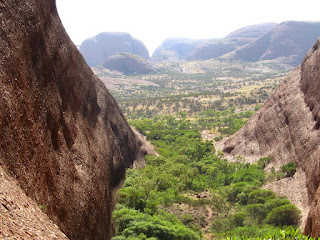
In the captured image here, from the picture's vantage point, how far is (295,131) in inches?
1609

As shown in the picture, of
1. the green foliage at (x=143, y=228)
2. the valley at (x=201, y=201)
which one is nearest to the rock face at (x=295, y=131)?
the valley at (x=201, y=201)

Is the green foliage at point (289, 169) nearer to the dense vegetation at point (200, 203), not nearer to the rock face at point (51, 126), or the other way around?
the dense vegetation at point (200, 203)

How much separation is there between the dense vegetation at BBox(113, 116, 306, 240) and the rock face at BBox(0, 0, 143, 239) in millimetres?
3135

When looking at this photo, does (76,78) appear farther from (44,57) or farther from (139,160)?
(139,160)

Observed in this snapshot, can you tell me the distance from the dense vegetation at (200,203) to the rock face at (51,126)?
10.3 ft

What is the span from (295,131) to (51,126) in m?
35.9

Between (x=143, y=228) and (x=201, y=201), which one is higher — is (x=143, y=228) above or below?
above

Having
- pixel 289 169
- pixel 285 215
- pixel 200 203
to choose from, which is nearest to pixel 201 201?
pixel 200 203

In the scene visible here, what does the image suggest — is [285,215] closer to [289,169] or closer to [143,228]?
[289,169]

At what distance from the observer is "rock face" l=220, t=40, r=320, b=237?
31397 millimetres

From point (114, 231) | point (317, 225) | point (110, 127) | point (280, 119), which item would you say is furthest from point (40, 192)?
point (280, 119)

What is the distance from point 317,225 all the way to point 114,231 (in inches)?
714

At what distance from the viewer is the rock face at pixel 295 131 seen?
3140 centimetres

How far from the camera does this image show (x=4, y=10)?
16.1 metres
